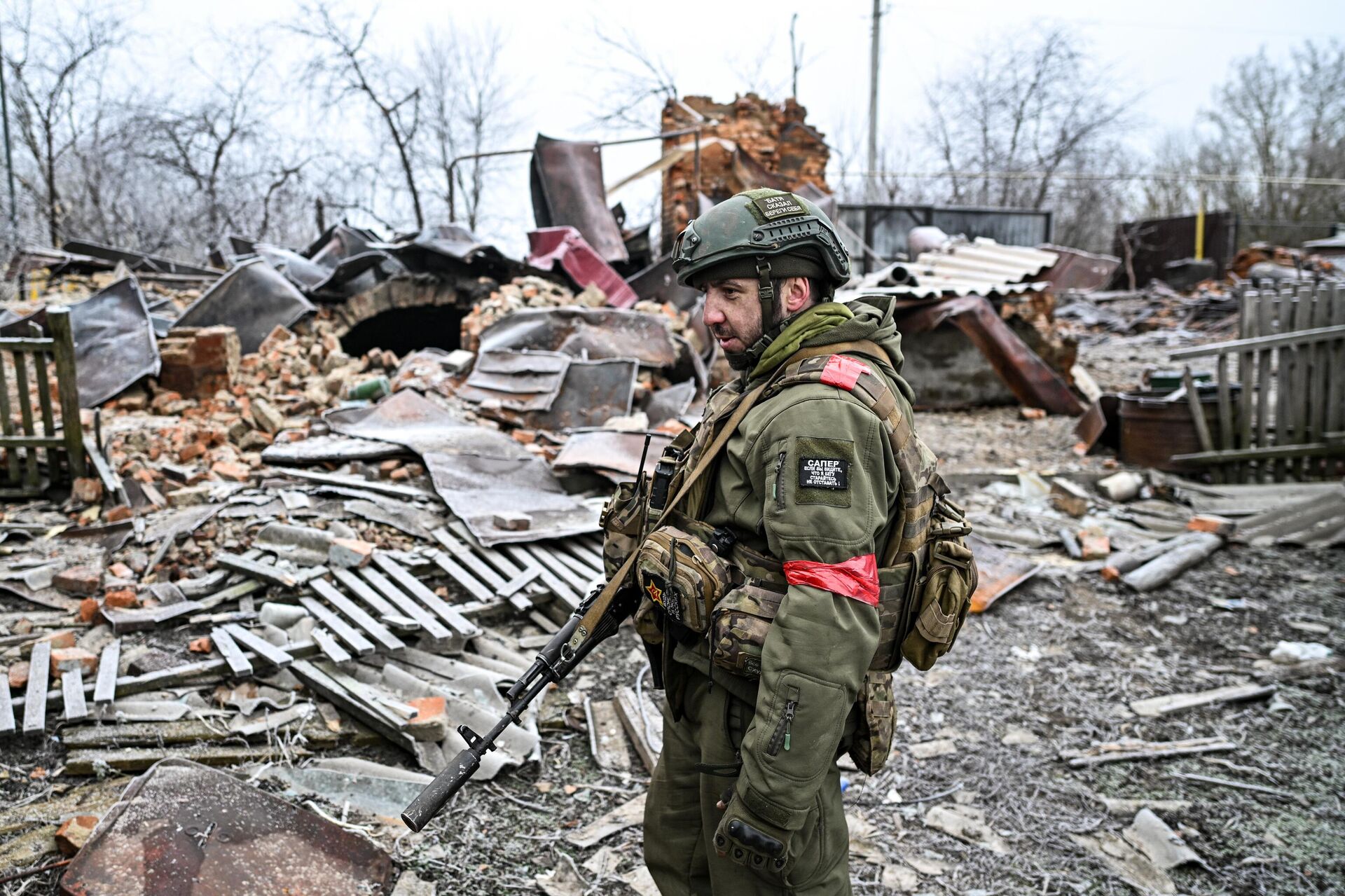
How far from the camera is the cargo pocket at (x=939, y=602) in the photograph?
1819mm

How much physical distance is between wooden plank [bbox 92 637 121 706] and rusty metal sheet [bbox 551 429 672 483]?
285 cm

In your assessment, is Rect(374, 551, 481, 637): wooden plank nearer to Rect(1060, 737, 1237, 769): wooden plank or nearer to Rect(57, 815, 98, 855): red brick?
Rect(57, 815, 98, 855): red brick

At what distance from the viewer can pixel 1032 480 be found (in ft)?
23.8

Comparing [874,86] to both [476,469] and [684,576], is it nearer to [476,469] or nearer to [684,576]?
[476,469]

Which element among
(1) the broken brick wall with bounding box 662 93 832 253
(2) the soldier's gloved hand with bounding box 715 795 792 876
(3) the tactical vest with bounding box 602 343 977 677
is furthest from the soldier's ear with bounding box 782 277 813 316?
(1) the broken brick wall with bounding box 662 93 832 253

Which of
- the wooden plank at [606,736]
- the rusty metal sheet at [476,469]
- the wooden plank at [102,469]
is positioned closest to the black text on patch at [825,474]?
the wooden plank at [606,736]

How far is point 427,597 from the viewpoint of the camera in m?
4.39

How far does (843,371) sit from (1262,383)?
6.90 m

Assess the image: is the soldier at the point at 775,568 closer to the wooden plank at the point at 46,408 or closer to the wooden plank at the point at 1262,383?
the wooden plank at the point at 46,408

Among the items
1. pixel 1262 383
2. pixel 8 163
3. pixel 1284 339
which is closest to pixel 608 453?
pixel 1262 383

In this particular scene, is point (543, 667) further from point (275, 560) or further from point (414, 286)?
point (414, 286)

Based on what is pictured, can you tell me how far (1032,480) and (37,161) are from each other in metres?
19.0

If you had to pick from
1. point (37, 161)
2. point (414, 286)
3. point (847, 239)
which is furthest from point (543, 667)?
point (37, 161)

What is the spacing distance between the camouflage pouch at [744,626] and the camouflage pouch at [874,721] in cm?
29
